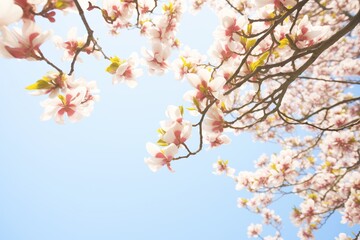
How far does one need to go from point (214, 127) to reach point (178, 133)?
256 millimetres

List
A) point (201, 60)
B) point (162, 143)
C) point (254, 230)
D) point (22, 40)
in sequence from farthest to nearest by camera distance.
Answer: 1. point (254, 230)
2. point (201, 60)
3. point (162, 143)
4. point (22, 40)

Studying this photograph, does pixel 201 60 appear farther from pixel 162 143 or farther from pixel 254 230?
pixel 254 230

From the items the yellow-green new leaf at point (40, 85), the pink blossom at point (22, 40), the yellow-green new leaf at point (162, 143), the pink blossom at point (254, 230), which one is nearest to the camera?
the pink blossom at point (22, 40)

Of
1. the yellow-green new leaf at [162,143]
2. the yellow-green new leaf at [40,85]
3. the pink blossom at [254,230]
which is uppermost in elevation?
the pink blossom at [254,230]

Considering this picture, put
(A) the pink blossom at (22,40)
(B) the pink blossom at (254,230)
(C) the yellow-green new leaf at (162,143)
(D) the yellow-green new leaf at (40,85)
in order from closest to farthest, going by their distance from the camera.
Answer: (A) the pink blossom at (22,40) → (D) the yellow-green new leaf at (40,85) → (C) the yellow-green new leaf at (162,143) → (B) the pink blossom at (254,230)

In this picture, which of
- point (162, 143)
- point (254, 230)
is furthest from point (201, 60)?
point (254, 230)

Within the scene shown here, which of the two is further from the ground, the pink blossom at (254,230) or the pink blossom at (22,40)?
the pink blossom at (254,230)

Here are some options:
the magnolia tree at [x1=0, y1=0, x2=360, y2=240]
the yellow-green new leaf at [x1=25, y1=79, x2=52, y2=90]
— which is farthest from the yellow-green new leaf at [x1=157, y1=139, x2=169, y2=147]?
the yellow-green new leaf at [x1=25, y1=79, x2=52, y2=90]

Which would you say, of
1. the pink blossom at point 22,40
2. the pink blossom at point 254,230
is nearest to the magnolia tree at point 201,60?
→ the pink blossom at point 22,40

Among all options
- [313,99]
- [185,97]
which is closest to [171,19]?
[185,97]

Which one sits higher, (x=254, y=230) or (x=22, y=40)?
(x=254, y=230)

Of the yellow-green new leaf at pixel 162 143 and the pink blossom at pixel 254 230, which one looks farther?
the pink blossom at pixel 254 230

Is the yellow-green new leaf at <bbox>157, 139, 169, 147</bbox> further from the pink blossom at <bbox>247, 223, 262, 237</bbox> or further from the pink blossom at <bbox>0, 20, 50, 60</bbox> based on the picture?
the pink blossom at <bbox>247, 223, 262, 237</bbox>

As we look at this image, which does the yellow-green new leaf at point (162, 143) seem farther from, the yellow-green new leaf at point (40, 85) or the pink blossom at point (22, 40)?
the pink blossom at point (22, 40)
